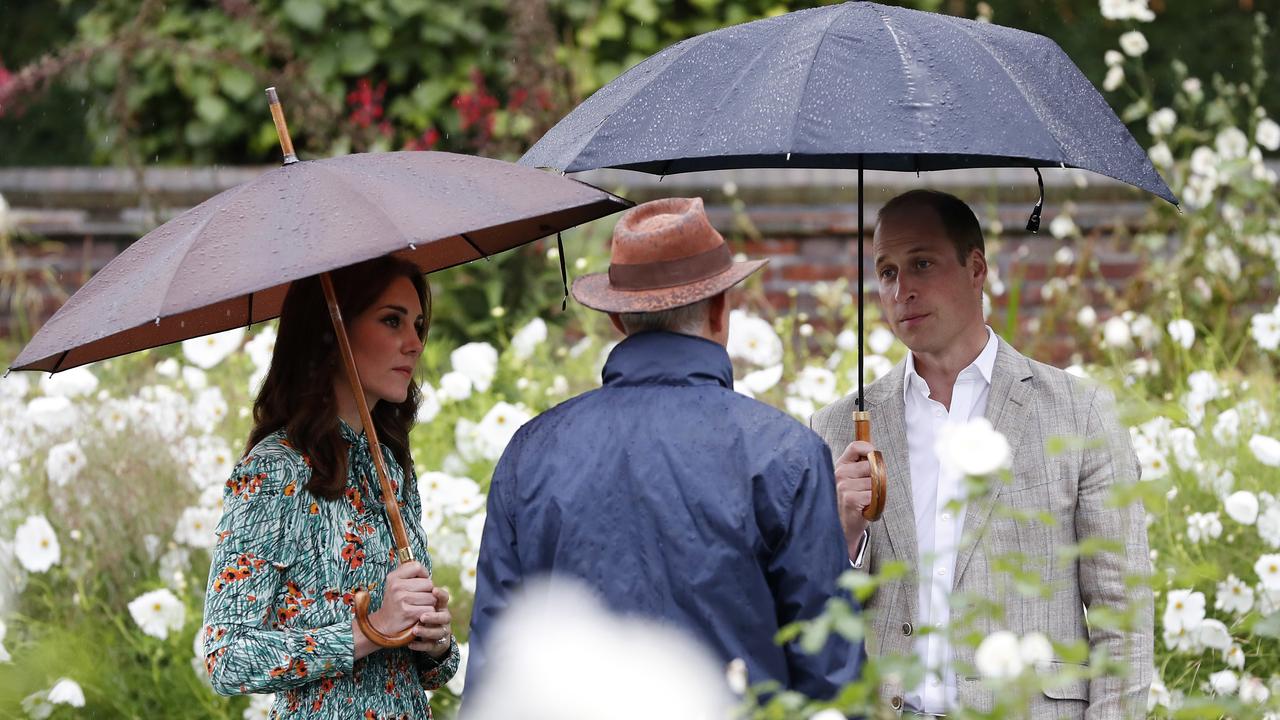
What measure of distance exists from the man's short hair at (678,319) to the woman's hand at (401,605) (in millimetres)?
638

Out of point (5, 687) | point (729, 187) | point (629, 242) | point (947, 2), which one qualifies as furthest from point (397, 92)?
point (629, 242)

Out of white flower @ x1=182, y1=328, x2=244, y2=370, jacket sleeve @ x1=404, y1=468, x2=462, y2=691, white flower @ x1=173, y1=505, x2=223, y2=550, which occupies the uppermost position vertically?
jacket sleeve @ x1=404, y1=468, x2=462, y2=691

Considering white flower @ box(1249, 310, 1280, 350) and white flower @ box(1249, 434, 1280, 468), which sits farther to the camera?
white flower @ box(1249, 310, 1280, 350)

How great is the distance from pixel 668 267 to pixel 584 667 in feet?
2.24

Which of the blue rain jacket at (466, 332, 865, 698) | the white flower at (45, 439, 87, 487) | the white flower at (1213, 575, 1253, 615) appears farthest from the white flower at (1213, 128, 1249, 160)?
the white flower at (45, 439, 87, 487)

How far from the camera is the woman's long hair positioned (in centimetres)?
272

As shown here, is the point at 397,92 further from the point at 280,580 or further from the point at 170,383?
the point at 280,580

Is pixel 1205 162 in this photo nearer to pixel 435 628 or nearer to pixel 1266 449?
pixel 1266 449

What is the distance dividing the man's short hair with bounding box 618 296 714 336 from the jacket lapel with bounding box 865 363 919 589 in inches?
25.6

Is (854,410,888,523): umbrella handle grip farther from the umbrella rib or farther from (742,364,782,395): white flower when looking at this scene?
(742,364,782,395): white flower

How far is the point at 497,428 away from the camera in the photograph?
435cm

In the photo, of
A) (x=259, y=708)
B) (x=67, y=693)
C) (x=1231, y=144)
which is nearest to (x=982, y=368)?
(x=259, y=708)

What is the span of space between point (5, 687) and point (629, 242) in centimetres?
258

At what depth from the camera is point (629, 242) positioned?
2.49m
